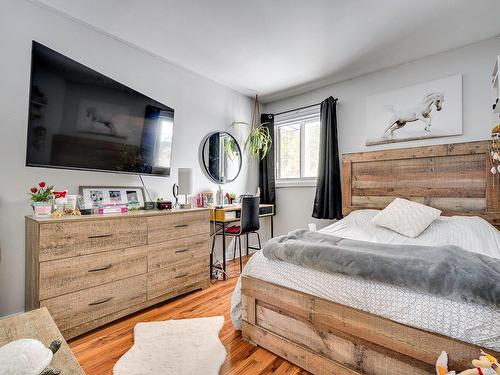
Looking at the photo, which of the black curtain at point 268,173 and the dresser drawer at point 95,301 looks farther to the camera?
the black curtain at point 268,173

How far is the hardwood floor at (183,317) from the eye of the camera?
1491mm

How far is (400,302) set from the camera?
115 cm

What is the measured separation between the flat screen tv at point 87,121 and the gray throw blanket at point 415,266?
166 cm

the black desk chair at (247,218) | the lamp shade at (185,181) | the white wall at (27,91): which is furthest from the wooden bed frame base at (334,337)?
the white wall at (27,91)

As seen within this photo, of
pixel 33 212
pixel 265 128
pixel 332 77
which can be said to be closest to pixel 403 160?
pixel 332 77

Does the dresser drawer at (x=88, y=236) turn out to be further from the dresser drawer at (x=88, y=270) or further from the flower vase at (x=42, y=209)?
the flower vase at (x=42, y=209)

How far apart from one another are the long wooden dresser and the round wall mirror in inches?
41.1

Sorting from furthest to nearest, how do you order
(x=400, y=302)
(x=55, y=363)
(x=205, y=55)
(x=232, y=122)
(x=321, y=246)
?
(x=232, y=122) < (x=205, y=55) < (x=321, y=246) < (x=400, y=302) < (x=55, y=363)

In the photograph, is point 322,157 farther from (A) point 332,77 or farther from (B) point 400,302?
(B) point 400,302

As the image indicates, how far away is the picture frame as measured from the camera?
2.25m

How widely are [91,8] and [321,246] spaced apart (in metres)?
2.56

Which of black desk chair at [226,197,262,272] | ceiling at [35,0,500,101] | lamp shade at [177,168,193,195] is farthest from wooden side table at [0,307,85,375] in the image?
ceiling at [35,0,500,101]

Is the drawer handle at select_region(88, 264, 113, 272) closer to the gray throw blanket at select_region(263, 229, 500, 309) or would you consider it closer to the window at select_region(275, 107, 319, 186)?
the gray throw blanket at select_region(263, 229, 500, 309)

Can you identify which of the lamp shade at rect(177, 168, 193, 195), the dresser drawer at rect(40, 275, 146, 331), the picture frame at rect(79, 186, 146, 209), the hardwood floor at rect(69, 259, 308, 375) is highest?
the lamp shade at rect(177, 168, 193, 195)
